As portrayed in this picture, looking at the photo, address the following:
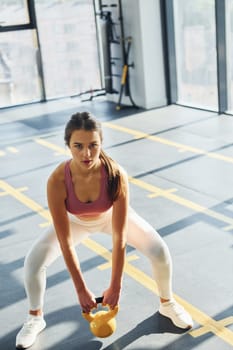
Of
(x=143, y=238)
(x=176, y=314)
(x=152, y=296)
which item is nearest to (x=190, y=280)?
(x=152, y=296)

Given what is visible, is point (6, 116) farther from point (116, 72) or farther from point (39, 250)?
point (39, 250)

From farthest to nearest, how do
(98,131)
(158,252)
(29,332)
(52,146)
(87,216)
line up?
(52,146)
(29,332)
(158,252)
(87,216)
(98,131)

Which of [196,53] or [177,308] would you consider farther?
[196,53]

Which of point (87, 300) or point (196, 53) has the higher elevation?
point (196, 53)

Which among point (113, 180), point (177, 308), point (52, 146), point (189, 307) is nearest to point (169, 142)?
point (52, 146)

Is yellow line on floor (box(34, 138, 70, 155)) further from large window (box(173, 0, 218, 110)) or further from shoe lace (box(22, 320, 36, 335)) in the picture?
shoe lace (box(22, 320, 36, 335))

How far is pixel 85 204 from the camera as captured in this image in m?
3.05

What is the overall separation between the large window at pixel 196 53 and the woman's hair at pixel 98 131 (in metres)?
6.19

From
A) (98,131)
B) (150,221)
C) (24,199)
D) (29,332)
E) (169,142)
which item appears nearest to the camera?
(98,131)

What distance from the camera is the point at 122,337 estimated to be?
3.44 meters

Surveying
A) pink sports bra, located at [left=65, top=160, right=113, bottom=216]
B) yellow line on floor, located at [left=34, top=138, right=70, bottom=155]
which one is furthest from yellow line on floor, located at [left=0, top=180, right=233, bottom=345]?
yellow line on floor, located at [left=34, top=138, right=70, bottom=155]

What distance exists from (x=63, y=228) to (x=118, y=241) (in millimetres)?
305

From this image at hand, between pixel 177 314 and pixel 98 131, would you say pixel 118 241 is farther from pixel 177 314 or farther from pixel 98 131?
pixel 177 314

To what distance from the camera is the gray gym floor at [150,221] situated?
3.51 meters
